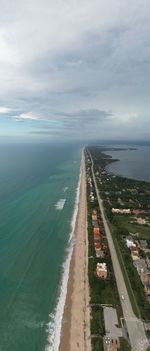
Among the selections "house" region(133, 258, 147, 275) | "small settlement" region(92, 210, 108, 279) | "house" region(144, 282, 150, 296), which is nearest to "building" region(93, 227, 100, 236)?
"small settlement" region(92, 210, 108, 279)

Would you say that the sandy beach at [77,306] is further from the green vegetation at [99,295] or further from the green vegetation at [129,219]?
the green vegetation at [129,219]

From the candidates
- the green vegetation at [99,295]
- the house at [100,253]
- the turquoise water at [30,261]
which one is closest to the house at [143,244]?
the green vegetation at [99,295]

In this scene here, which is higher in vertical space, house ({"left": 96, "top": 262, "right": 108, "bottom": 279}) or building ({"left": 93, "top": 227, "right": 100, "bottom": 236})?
building ({"left": 93, "top": 227, "right": 100, "bottom": 236})

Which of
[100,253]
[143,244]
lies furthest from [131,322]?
[143,244]

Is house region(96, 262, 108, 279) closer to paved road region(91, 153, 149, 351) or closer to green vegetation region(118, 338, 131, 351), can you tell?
paved road region(91, 153, 149, 351)

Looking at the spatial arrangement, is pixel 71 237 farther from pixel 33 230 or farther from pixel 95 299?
pixel 95 299

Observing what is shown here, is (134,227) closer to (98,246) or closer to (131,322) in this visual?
(98,246)

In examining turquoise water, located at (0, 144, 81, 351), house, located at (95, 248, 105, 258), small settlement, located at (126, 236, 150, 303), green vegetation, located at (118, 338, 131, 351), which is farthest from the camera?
house, located at (95, 248, 105, 258)
